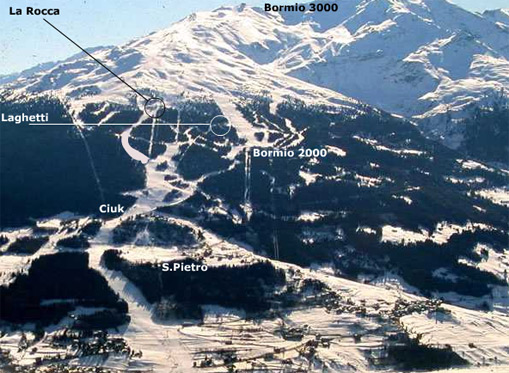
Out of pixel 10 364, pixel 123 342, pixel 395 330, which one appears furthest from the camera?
pixel 395 330

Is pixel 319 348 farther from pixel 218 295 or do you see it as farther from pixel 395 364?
pixel 218 295

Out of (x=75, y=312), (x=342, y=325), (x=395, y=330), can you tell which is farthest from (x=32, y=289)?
(x=395, y=330)

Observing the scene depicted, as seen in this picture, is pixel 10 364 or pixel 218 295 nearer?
pixel 10 364

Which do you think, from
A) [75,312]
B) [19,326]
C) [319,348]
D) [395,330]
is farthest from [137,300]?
[395,330]

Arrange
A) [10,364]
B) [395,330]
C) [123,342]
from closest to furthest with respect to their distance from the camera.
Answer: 1. [10,364]
2. [123,342]
3. [395,330]

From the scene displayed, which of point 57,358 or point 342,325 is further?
point 342,325

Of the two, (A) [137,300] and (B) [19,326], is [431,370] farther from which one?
(B) [19,326]

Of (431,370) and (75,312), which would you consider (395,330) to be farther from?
(75,312)

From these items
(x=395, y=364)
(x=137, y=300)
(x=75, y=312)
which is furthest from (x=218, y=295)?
(x=395, y=364)
